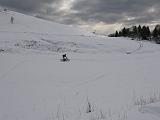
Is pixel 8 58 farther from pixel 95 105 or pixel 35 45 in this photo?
pixel 95 105

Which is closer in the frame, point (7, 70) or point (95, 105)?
point (95, 105)

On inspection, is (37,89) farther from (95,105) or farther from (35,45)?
(35,45)

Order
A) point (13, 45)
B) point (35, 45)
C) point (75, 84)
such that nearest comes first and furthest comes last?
point (75, 84) < point (13, 45) < point (35, 45)

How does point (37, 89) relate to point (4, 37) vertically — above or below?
below

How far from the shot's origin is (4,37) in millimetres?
31391

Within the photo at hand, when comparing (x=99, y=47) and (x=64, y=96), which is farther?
(x=99, y=47)

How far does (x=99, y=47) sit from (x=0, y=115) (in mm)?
25010

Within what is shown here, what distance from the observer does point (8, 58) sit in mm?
21344

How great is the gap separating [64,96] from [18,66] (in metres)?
7.45

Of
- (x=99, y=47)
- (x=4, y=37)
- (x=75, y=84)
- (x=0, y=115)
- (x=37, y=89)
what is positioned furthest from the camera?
(x=99, y=47)

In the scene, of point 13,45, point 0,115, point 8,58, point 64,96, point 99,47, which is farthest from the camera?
point 99,47

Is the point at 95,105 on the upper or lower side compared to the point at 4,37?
lower

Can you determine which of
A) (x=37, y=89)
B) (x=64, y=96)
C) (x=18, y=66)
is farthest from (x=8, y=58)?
(x=64, y=96)

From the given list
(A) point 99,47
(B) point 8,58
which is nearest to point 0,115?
(B) point 8,58
